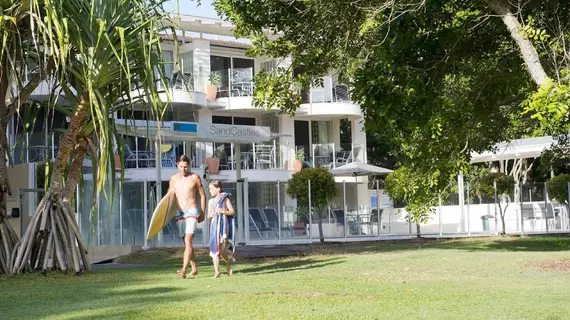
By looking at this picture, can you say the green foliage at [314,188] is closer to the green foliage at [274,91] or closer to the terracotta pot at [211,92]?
the green foliage at [274,91]

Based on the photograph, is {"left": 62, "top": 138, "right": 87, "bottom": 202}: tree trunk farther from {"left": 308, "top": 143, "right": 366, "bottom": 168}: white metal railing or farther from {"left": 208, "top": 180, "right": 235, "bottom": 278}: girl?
{"left": 308, "top": 143, "right": 366, "bottom": 168}: white metal railing

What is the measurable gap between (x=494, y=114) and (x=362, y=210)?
11056 mm

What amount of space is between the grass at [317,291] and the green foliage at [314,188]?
1128 centimetres

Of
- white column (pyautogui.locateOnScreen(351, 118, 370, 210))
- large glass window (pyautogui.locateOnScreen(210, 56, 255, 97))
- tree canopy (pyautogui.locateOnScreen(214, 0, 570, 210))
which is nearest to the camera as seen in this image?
tree canopy (pyautogui.locateOnScreen(214, 0, 570, 210))

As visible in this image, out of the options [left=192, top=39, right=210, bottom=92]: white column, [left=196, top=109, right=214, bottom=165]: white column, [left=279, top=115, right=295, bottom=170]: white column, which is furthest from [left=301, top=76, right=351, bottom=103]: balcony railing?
[left=192, top=39, right=210, bottom=92]: white column

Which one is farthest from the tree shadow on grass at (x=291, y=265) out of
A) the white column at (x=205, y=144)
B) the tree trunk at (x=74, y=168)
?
the white column at (x=205, y=144)

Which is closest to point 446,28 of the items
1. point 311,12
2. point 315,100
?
point 311,12

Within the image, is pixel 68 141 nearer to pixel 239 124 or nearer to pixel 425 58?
pixel 425 58

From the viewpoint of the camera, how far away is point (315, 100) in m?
38.8

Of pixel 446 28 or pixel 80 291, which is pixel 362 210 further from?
pixel 80 291

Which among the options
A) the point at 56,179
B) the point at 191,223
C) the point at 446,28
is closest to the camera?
the point at 191,223

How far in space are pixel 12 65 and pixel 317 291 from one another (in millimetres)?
5662

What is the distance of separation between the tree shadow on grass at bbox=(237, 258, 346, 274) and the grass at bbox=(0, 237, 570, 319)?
0.02 metres

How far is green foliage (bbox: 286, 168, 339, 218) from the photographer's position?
27719 millimetres
